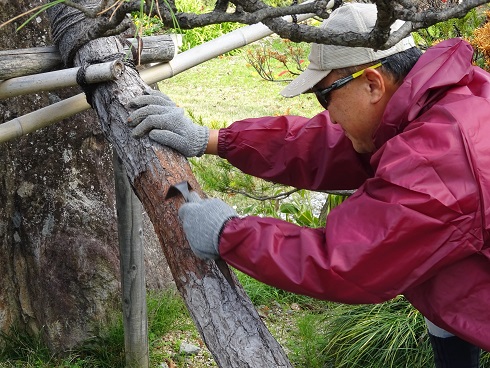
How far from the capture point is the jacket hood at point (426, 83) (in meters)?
2.00

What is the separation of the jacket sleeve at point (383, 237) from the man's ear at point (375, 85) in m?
0.31

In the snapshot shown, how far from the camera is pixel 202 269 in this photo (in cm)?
208

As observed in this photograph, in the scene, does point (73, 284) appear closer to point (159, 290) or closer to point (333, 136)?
point (159, 290)

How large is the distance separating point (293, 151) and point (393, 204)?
948 mm

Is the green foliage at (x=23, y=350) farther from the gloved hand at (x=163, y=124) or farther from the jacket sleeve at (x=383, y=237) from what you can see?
the jacket sleeve at (x=383, y=237)

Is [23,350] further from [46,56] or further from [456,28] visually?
[456,28]

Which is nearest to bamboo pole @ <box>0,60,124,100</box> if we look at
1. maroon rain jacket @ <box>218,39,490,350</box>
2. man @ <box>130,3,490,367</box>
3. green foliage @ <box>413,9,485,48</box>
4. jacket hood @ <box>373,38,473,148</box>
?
man @ <box>130,3,490,367</box>

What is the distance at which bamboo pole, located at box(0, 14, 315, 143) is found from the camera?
293cm

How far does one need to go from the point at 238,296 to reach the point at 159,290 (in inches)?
87.3

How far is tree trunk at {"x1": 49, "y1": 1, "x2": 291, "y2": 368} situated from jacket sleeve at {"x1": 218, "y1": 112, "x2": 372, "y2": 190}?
42 cm

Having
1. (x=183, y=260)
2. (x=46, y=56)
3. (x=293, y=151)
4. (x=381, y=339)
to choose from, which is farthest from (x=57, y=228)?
(x=183, y=260)

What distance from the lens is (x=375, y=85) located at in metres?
2.18

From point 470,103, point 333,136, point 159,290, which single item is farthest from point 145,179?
point 159,290

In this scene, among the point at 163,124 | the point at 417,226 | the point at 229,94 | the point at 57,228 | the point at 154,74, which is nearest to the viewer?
the point at 417,226
